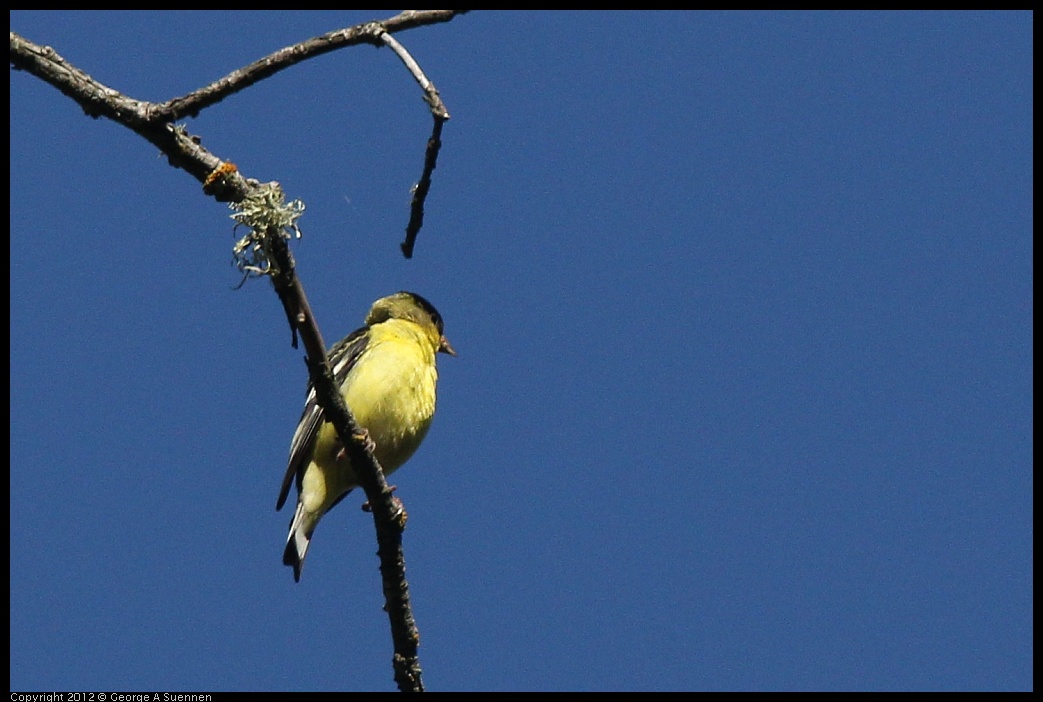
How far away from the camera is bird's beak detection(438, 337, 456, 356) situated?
8.09 meters

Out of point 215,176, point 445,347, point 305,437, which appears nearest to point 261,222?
point 215,176

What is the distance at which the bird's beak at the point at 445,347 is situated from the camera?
26.5 feet

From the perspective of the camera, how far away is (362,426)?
657 centimetres

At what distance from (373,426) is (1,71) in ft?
10.5

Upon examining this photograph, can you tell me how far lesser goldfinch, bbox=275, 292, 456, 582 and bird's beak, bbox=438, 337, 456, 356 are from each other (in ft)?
3.48

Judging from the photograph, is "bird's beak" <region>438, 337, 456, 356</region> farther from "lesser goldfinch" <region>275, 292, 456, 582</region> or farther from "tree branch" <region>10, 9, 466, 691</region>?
"tree branch" <region>10, 9, 466, 691</region>

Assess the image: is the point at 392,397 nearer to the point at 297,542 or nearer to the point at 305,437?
the point at 305,437

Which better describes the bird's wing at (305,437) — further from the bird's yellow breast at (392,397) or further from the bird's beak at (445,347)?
the bird's beak at (445,347)

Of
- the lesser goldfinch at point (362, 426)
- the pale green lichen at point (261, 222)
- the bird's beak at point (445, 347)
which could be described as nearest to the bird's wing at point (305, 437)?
the lesser goldfinch at point (362, 426)

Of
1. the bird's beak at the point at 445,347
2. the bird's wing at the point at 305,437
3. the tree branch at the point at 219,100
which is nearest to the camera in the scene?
the tree branch at the point at 219,100

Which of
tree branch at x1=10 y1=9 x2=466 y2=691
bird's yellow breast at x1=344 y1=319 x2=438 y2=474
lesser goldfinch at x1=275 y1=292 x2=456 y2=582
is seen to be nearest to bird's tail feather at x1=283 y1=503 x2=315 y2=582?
lesser goldfinch at x1=275 y1=292 x2=456 y2=582

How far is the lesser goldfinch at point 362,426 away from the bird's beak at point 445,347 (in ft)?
3.48

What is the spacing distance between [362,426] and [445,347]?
1.66 m

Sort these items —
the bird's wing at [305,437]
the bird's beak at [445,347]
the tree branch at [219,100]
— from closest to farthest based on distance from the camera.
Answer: the tree branch at [219,100] < the bird's wing at [305,437] < the bird's beak at [445,347]
